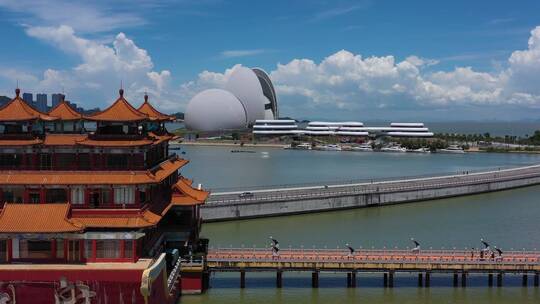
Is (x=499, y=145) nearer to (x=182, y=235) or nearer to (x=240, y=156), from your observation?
(x=240, y=156)

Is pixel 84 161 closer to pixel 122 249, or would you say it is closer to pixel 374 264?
pixel 122 249

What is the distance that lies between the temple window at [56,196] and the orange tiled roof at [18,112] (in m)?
3.30

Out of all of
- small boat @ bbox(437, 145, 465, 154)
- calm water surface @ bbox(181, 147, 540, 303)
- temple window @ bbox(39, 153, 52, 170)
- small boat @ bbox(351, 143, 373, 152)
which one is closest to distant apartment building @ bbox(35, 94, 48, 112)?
calm water surface @ bbox(181, 147, 540, 303)

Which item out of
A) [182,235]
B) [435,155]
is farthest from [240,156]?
[182,235]

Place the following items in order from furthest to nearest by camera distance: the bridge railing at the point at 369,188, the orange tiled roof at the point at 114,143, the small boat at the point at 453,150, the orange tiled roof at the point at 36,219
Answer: the small boat at the point at 453,150 → the bridge railing at the point at 369,188 → the orange tiled roof at the point at 114,143 → the orange tiled roof at the point at 36,219

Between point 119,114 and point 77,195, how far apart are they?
3899mm

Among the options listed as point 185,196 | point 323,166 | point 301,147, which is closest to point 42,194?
point 185,196

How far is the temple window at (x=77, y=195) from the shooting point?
956 inches

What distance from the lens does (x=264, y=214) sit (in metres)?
47.3

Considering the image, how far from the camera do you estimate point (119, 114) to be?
25.6m

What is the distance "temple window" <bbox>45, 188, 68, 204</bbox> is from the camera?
24.4 m

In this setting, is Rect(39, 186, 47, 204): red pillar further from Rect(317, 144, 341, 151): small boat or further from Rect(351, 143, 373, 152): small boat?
Rect(351, 143, 373, 152): small boat

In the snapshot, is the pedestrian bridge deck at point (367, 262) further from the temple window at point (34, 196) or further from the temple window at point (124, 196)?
the temple window at point (34, 196)

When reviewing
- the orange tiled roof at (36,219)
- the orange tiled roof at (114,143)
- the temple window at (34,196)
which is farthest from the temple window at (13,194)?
the orange tiled roof at (114,143)
